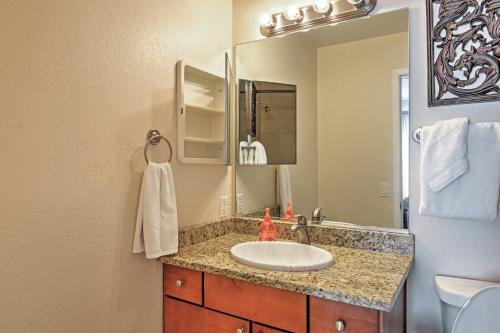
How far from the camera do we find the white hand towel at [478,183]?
111 centimetres

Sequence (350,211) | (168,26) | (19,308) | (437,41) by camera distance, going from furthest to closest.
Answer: (350,211)
(168,26)
(437,41)
(19,308)

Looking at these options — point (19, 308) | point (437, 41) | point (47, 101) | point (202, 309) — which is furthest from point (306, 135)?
point (19, 308)

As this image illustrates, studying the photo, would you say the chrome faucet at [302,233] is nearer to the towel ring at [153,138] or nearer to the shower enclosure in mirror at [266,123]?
the shower enclosure in mirror at [266,123]

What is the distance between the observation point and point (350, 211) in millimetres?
1555

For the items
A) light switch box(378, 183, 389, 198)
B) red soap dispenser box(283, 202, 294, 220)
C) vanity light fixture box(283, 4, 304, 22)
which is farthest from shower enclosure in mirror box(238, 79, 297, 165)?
light switch box(378, 183, 389, 198)

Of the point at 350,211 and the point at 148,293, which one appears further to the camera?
the point at 350,211

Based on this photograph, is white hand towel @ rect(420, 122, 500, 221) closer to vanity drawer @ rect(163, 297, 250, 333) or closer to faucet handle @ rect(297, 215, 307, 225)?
faucet handle @ rect(297, 215, 307, 225)

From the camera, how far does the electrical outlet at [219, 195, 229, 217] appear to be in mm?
1757

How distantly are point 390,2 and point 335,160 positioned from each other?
0.79 meters

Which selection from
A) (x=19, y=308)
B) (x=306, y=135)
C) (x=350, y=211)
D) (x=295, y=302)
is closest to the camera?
(x=19, y=308)

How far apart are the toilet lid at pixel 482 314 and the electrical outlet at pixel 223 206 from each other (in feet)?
3.82

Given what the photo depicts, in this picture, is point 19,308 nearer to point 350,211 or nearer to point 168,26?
point 168,26

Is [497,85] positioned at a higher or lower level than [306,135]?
higher

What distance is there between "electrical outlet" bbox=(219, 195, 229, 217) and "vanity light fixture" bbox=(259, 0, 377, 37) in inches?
38.8
